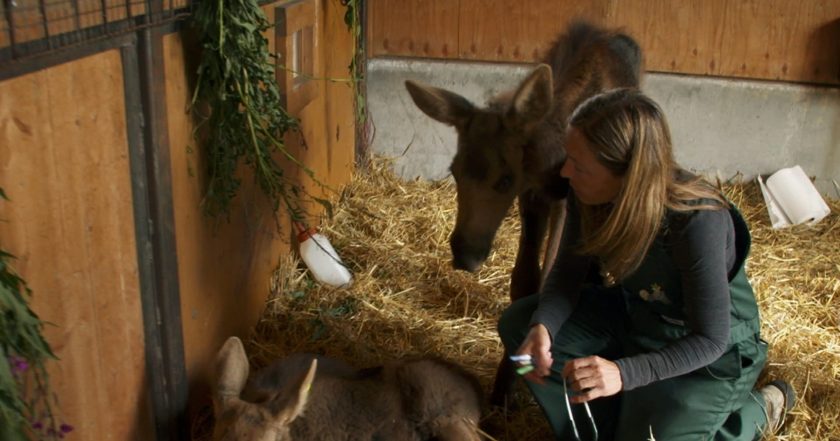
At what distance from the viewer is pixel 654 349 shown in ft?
10.2

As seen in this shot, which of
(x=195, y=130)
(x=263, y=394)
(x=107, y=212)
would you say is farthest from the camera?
(x=195, y=130)

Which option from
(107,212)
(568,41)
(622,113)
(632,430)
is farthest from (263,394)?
(568,41)

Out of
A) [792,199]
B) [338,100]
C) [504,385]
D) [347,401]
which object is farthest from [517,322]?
[792,199]

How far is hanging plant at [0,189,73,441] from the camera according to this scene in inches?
73.4

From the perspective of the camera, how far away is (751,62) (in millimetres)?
6234

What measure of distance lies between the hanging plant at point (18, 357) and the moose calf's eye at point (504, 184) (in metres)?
2.14

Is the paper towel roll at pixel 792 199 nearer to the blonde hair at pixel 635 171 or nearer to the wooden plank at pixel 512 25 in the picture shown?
Answer: the wooden plank at pixel 512 25

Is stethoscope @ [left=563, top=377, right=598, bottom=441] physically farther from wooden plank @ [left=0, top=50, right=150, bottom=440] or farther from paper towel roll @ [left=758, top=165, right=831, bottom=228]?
paper towel roll @ [left=758, top=165, right=831, bottom=228]

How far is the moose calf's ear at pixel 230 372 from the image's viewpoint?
284 centimetres

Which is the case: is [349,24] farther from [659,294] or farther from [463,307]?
[659,294]

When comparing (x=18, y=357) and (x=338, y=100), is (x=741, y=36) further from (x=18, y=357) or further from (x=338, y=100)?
(x=18, y=357)

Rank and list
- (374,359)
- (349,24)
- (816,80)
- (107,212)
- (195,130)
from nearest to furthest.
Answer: (107,212)
(195,130)
(374,359)
(349,24)
(816,80)

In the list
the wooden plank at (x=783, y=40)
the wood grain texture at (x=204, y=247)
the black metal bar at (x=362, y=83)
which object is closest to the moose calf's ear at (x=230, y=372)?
the wood grain texture at (x=204, y=247)

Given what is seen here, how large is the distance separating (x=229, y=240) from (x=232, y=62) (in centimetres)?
97
